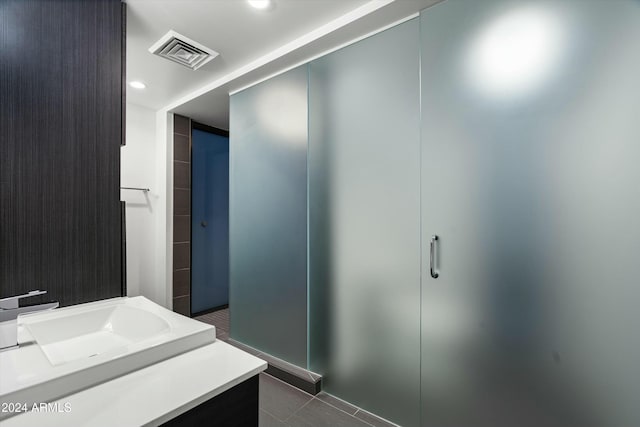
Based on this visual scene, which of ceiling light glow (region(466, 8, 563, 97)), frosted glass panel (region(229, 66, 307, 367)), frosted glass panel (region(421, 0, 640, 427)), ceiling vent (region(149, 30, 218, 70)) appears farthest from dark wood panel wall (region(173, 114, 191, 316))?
ceiling light glow (region(466, 8, 563, 97))

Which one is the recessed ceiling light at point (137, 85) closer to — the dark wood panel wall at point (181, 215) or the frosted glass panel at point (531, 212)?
the dark wood panel wall at point (181, 215)

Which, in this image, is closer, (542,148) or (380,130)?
(542,148)

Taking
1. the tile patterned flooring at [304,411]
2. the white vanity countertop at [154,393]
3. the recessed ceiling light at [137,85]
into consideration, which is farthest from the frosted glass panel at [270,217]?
the white vanity countertop at [154,393]

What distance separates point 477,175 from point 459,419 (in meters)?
1.26

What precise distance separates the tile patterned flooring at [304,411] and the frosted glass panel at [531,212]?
1.44ft

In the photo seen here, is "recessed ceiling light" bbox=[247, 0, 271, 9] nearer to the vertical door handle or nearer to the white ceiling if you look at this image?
the white ceiling

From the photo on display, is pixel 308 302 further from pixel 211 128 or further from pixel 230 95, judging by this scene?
pixel 211 128

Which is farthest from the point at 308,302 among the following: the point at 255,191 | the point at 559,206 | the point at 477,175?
the point at 559,206

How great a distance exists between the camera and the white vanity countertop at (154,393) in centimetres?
67

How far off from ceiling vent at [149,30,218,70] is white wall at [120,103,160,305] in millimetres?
1466

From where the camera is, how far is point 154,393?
30.7 inches

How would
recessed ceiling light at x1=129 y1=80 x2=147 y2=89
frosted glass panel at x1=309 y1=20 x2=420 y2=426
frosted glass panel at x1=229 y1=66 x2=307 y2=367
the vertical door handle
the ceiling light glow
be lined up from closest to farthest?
1. the ceiling light glow
2. the vertical door handle
3. frosted glass panel at x1=309 y1=20 x2=420 y2=426
4. frosted glass panel at x1=229 y1=66 x2=307 y2=367
5. recessed ceiling light at x1=129 y1=80 x2=147 y2=89

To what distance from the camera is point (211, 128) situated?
155 inches

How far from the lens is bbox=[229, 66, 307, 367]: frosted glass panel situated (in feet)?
7.31
